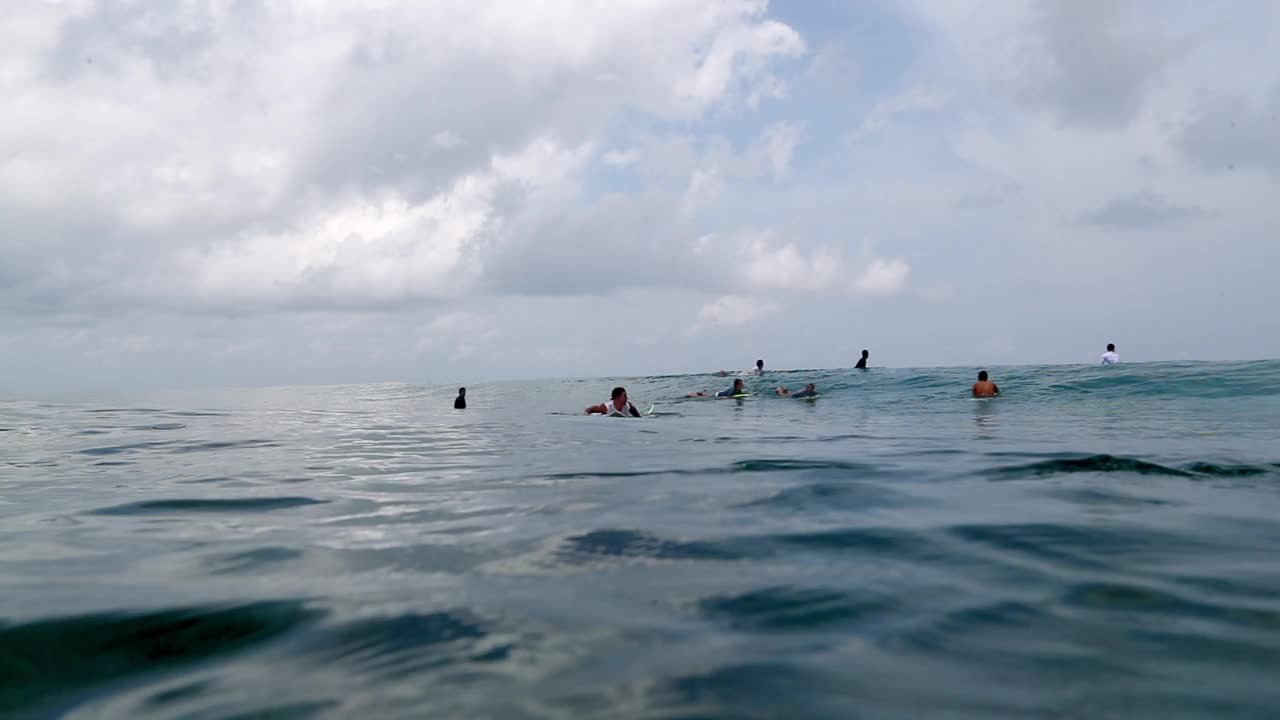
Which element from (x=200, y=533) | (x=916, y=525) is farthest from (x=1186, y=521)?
(x=200, y=533)

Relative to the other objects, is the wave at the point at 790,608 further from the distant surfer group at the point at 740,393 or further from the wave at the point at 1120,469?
the distant surfer group at the point at 740,393

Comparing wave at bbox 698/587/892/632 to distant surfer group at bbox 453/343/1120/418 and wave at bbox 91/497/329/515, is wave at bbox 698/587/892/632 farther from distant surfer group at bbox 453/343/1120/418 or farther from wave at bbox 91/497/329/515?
distant surfer group at bbox 453/343/1120/418

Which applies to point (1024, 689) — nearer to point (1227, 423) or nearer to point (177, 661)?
point (177, 661)

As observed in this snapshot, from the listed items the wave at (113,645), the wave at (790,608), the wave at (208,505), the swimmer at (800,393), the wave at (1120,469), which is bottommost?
the wave at (1120,469)

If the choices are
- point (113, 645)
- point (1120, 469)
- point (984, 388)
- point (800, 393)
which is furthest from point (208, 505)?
point (800, 393)

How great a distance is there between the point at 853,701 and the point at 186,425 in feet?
66.6

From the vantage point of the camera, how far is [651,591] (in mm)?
3572

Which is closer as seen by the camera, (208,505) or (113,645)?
(113,645)

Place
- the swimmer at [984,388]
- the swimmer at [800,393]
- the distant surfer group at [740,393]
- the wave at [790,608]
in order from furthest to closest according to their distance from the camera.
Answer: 1. the swimmer at [800,393]
2. the swimmer at [984,388]
3. the distant surfer group at [740,393]
4. the wave at [790,608]

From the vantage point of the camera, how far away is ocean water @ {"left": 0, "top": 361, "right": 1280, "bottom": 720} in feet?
8.00

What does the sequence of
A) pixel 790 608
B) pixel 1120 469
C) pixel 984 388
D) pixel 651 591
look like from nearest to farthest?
pixel 790 608 → pixel 651 591 → pixel 1120 469 → pixel 984 388

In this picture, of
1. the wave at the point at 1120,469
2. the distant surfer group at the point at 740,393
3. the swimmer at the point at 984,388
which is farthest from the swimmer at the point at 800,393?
the wave at the point at 1120,469

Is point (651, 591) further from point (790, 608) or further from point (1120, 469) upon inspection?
point (1120, 469)

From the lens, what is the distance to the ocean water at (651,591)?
2.44 m
